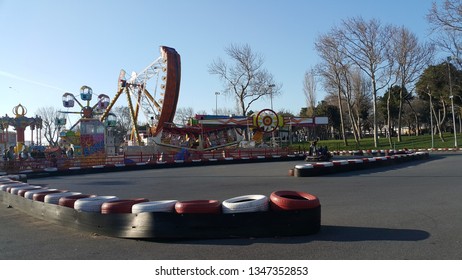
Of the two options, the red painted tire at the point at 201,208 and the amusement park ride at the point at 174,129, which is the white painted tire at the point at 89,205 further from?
the amusement park ride at the point at 174,129

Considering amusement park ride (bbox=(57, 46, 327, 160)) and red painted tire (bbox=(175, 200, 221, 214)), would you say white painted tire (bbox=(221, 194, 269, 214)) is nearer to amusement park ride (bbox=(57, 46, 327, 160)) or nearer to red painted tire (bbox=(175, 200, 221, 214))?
red painted tire (bbox=(175, 200, 221, 214))

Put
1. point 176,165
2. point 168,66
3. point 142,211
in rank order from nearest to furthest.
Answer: point 142,211 < point 176,165 < point 168,66

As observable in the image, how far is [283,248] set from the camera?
5480mm

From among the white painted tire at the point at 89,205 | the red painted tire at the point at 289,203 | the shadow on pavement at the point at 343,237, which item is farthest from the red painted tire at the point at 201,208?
the white painted tire at the point at 89,205

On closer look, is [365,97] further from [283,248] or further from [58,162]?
[283,248]

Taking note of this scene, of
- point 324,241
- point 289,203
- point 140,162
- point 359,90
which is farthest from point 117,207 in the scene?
point 359,90

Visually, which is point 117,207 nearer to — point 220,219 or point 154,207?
point 154,207

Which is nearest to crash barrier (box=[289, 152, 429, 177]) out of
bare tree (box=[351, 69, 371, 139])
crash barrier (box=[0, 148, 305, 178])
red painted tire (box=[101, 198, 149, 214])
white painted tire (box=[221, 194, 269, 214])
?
white painted tire (box=[221, 194, 269, 214])

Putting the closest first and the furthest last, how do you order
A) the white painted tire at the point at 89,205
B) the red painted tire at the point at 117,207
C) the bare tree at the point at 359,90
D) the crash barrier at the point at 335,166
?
the red painted tire at the point at 117,207, the white painted tire at the point at 89,205, the crash barrier at the point at 335,166, the bare tree at the point at 359,90

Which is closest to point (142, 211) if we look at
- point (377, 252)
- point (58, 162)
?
point (377, 252)

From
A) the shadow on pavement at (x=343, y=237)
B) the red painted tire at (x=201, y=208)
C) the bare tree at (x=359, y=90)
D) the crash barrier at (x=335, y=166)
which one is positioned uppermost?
the bare tree at (x=359, y=90)

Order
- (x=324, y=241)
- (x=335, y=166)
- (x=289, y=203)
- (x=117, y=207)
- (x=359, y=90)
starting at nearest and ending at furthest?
(x=324, y=241), (x=289, y=203), (x=117, y=207), (x=335, y=166), (x=359, y=90)

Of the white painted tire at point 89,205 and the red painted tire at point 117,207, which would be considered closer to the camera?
the red painted tire at point 117,207

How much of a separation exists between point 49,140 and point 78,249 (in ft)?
329
